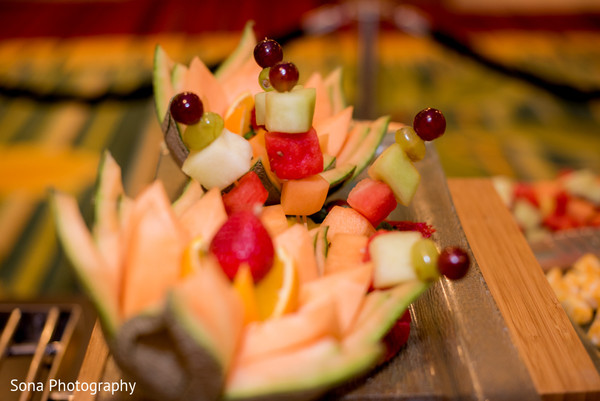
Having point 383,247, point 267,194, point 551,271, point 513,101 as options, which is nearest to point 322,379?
point 383,247

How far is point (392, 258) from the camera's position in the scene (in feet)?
1.86

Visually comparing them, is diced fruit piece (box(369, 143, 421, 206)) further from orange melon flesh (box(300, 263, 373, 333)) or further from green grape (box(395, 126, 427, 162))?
orange melon flesh (box(300, 263, 373, 333))

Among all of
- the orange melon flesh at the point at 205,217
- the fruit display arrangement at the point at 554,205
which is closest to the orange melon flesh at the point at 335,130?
the orange melon flesh at the point at 205,217

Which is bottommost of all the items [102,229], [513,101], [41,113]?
[513,101]

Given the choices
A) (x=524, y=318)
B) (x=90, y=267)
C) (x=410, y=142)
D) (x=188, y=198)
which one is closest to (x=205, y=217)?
(x=188, y=198)

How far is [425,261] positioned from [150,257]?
261mm

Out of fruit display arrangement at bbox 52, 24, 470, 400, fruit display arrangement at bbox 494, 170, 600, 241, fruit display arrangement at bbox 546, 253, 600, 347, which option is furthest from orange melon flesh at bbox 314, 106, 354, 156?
fruit display arrangement at bbox 494, 170, 600, 241

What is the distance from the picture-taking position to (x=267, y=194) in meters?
0.68

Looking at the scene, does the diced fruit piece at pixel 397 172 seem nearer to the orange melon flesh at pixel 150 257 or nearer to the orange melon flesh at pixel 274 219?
the orange melon flesh at pixel 274 219

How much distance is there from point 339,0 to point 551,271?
2048 millimetres

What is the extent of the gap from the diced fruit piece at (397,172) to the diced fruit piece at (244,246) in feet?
0.60

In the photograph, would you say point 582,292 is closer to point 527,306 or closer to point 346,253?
point 527,306

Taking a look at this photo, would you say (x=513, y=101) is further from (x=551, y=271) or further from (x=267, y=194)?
(x=267, y=194)

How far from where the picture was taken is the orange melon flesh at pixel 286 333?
0.48m
